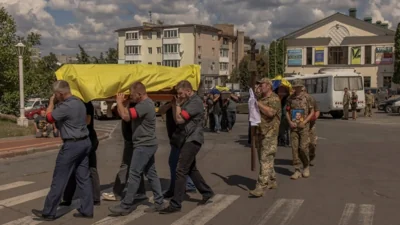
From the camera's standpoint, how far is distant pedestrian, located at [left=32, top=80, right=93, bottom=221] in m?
6.21

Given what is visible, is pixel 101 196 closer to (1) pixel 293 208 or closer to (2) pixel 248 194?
(2) pixel 248 194

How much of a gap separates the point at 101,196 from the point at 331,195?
363cm

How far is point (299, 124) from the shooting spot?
884 centimetres

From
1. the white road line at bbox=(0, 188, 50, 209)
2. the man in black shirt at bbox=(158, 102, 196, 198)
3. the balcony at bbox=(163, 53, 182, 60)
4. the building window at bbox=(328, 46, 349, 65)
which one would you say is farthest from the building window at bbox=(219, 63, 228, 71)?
the man in black shirt at bbox=(158, 102, 196, 198)

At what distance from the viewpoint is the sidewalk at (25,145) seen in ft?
43.2

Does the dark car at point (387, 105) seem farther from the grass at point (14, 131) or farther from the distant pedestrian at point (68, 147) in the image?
the distant pedestrian at point (68, 147)

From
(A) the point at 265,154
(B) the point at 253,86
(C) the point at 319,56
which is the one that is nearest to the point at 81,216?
(A) the point at 265,154

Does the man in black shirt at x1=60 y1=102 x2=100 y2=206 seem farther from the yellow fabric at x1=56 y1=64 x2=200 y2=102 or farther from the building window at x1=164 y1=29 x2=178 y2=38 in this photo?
the building window at x1=164 y1=29 x2=178 y2=38

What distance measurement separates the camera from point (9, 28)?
24.3 m

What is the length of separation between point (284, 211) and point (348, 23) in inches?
2397

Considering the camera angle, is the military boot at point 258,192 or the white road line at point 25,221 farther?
the military boot at point 258,192

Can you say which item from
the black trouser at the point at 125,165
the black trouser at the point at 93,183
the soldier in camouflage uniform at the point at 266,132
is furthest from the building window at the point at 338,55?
the black trouser at the point at 93,183

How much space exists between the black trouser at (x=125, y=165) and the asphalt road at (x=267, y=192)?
29 cm

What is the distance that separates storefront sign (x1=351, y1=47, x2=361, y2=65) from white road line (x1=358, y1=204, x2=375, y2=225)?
196ft
